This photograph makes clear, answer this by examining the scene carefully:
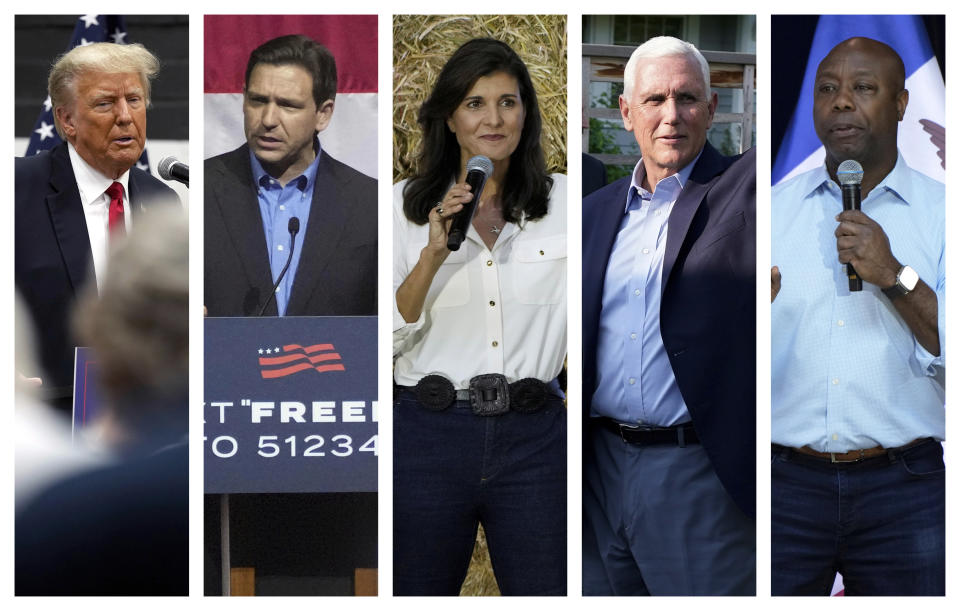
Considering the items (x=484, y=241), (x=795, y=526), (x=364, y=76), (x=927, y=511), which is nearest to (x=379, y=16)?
(x=364, y=76)

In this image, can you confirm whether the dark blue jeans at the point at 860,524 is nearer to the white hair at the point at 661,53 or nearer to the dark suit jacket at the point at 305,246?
the white hair at the point at 661,53

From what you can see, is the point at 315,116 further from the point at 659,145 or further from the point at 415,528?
the point at 415,528

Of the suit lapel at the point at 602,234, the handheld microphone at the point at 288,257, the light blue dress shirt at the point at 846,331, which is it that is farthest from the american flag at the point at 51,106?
the light blue dress shirt at the point at 846,331

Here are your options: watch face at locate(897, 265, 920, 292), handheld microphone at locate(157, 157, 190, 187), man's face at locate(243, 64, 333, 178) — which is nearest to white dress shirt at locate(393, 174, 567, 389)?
man's face at locate(243, 64, 333, 178)

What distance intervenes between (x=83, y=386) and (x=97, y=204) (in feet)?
2.65

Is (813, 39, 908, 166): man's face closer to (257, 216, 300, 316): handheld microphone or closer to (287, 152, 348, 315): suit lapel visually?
(287, 152, 348, 315): suit lapel

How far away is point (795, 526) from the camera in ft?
16.1

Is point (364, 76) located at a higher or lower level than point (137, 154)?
higher

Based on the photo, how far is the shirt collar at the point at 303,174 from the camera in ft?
16.1

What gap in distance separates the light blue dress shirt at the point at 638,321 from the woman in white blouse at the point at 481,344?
0.68 feet

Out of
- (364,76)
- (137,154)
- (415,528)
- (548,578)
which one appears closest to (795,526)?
(548,578)

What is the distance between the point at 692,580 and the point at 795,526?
1.71 feet

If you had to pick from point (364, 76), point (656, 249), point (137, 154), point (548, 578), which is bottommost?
point (548, 578)

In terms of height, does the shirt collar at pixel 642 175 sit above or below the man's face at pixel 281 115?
below
